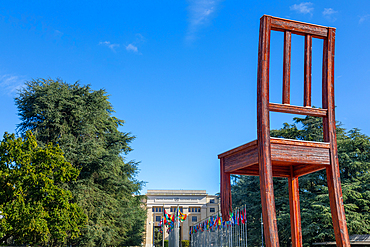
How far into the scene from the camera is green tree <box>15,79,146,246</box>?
18547mm

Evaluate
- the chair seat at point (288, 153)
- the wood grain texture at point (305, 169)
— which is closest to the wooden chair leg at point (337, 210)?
the chair seat at point (288, 153)

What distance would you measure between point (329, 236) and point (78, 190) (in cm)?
1289

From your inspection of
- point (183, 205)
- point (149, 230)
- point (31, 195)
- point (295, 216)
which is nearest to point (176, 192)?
point (183, 205)

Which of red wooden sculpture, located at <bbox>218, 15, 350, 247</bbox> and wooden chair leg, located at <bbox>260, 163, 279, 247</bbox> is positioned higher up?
red wooden sculpture, located at <bbox>218, 15, 350, 247</bbox>

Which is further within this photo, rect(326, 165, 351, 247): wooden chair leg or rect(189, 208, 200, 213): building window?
rect(189, 208, 200, 213): building window

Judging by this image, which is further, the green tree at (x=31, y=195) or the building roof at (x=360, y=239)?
the building roof at (x=360, y=239)

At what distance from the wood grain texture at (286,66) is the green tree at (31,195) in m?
11.9

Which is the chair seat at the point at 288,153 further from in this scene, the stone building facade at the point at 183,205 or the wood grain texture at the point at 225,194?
the stone building facade at the point at 183,205

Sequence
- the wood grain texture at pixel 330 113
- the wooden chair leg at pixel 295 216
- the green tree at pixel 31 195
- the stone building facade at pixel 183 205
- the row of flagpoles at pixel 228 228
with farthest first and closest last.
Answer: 1. the stone building facade at pixel 183 205
2. the row of flagpoles at pixel 228 228
3. the green tree at pixel 31 195
4. the wooden chair leg at pixel 295 216
5. the wood grain texture at pixel 330 113

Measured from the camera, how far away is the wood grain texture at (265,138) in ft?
13.5

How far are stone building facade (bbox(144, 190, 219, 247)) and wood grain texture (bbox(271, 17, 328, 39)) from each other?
40474mm

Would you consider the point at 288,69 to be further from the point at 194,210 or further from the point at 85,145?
the point at 194,210

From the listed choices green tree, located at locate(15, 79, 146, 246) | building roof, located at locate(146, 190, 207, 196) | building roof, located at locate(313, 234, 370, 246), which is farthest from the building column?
building roof, located at locate(313, 234, 370, 246)

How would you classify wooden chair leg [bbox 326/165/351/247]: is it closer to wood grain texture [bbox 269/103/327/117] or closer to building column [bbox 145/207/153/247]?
wood grain texture [bbox 269/103/327/117]
